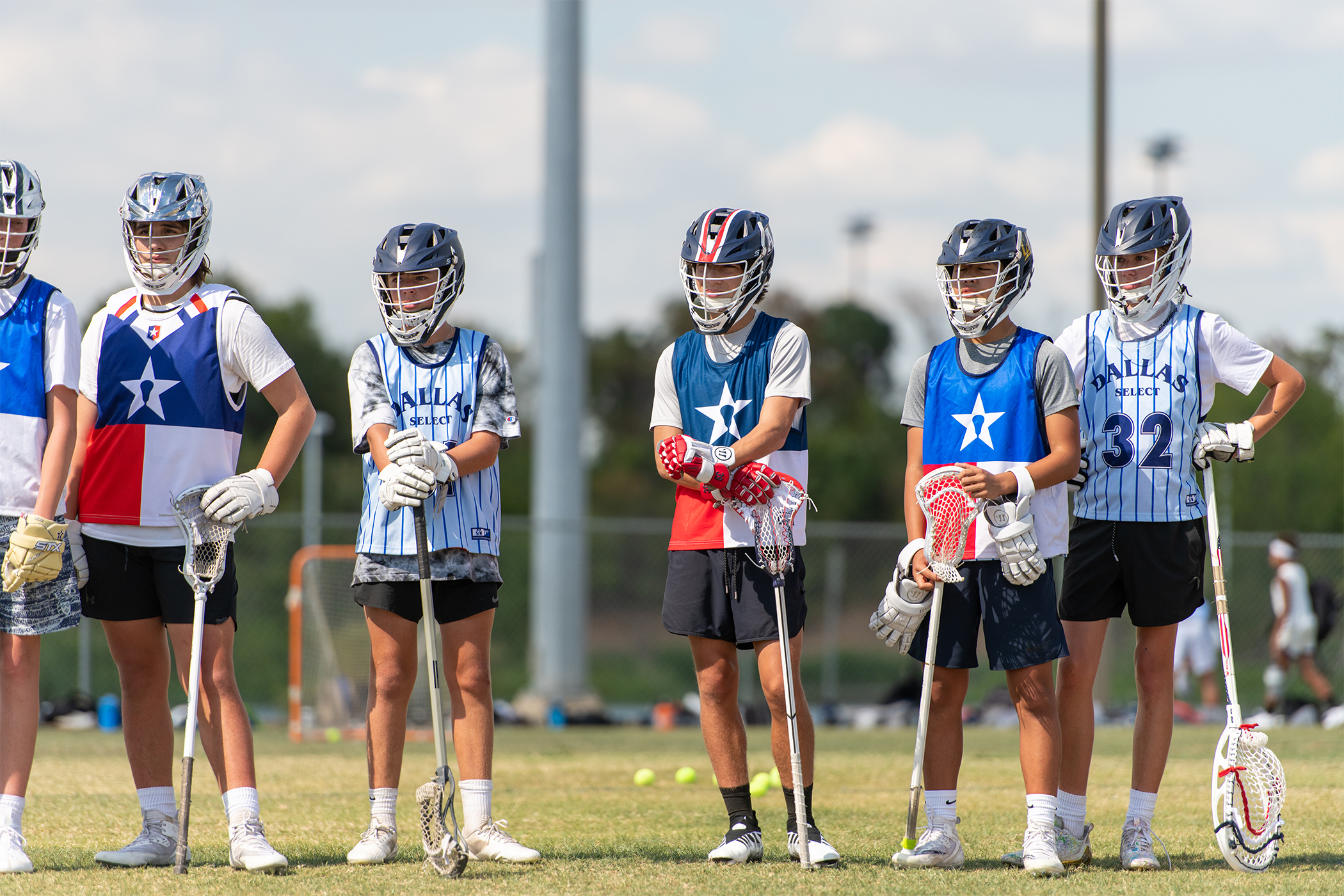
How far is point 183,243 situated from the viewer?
191 inches

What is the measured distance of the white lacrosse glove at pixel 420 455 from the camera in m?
4.67

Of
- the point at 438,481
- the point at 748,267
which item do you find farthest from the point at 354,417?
the point at 748,267

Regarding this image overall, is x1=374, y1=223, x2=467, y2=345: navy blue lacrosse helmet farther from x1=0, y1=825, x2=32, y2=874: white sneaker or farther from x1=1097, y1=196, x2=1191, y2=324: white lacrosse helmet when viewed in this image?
x1=1097, y1=196, x2=1191, y2=324: white lacrosse helmet

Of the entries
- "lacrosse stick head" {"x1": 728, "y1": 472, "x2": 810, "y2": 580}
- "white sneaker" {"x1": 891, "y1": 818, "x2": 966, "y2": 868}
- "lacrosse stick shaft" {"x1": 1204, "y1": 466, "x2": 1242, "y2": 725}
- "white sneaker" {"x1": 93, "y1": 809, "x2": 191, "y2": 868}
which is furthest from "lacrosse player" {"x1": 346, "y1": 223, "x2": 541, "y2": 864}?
"lacrosse stick shaft" {"x1": 1204, "y1": 466, "x2": 1242, "y2": 725}

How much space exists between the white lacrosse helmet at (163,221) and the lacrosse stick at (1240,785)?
12.5 ft

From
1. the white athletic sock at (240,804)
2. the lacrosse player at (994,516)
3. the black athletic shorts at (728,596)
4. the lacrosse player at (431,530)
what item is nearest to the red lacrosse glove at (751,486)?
the black athletic shorts at (728,596)

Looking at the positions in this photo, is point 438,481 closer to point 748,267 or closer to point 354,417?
point 354,417

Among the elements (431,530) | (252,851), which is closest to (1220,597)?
(431,530)

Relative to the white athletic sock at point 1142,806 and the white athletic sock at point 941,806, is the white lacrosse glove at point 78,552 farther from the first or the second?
the white athletic sock at point 1142,806

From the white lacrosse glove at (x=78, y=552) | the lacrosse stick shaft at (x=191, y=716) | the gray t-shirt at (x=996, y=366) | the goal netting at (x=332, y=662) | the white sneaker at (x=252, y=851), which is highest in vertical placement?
the gray t-shirt at (x=996, y=366)

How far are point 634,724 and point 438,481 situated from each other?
33.4 feet

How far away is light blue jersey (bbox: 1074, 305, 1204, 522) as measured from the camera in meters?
5.02

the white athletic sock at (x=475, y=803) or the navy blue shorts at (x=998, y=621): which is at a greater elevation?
the navy blue shorts at (x=998, y=621)

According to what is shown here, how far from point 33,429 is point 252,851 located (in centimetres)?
Answer: 165
